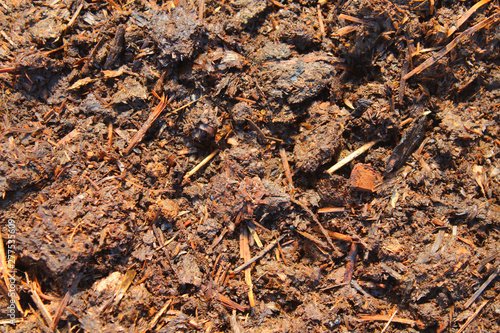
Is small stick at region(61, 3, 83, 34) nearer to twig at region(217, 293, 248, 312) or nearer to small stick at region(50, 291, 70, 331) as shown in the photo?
small stick at region(50, 291, 70, 331)

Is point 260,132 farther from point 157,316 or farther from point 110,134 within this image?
point 157,316

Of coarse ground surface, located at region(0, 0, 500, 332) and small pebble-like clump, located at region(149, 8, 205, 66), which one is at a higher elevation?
small pebble-like clump, located at region(149, 8, 205, 66)

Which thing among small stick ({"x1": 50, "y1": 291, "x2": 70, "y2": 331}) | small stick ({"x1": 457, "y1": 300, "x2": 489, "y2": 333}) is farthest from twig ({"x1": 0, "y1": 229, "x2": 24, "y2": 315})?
small stick ({"x1": 457, "y1": 300, "x2": 489, "y2": 333})

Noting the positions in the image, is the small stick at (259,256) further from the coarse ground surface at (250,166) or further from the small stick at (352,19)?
the small stick at (352,19)

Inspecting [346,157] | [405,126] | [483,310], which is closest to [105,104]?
[346,157]

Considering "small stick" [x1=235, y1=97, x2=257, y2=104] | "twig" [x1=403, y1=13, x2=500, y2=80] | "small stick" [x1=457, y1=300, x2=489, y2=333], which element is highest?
"twig" [x1=403, y1=13, x2=500, y2=80]

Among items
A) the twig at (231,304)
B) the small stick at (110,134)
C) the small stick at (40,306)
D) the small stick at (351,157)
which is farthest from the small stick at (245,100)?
the small stick at (40,306)

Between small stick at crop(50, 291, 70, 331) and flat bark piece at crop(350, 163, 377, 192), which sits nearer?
small stick at crop(50, 291, 70, 331)
